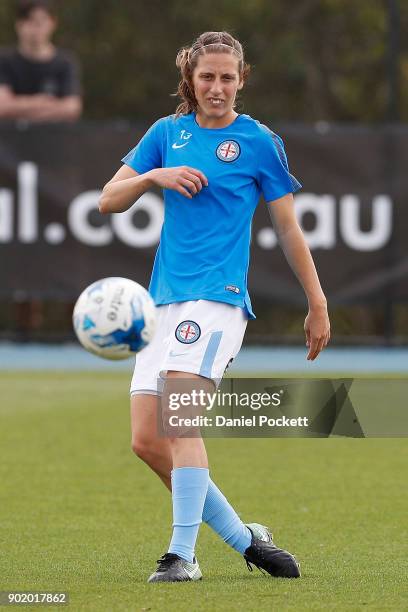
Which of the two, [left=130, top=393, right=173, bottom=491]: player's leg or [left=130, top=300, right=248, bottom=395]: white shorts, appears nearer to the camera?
[left=130, top=300, right=248, bottom=395]: white shorts

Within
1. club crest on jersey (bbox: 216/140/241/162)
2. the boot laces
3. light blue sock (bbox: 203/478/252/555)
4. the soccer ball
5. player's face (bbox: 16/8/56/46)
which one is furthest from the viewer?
player's face (bbox: 16/8/56/46)

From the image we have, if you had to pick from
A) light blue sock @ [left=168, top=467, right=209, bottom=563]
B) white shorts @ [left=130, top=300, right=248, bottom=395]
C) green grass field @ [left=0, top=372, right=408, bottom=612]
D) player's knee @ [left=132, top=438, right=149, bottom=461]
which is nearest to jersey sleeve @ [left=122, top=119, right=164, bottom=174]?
white shorts @ [left=130, top=300, right=248, bottom=395]

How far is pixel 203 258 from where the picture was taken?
6.06 metres

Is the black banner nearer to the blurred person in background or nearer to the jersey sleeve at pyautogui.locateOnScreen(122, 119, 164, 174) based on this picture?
the blurred person in background

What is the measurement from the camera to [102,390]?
1445 centimetres

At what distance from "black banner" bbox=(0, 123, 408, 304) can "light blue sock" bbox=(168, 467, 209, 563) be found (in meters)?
11.0

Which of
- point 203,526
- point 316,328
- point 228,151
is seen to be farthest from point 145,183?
point 203,526

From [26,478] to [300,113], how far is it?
2051 cm

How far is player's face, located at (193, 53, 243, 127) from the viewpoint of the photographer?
19.9 ft

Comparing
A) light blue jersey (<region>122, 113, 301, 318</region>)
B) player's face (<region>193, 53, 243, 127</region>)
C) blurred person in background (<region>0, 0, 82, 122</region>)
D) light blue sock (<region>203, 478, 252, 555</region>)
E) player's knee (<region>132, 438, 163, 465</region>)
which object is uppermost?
blurred person in background (<region>0, 0, 82, 122</region>)

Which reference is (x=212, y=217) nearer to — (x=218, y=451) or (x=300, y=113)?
(x=218, y=451)

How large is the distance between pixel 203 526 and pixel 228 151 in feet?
8.17

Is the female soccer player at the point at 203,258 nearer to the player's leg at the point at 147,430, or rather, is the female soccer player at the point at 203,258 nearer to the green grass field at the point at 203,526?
the player's leg at the point at 147,430

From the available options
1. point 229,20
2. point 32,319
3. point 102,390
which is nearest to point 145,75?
point 229,20
